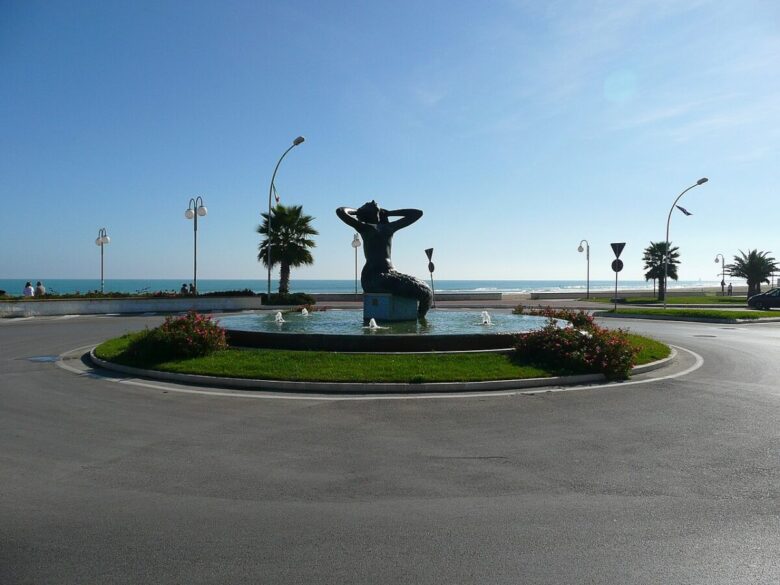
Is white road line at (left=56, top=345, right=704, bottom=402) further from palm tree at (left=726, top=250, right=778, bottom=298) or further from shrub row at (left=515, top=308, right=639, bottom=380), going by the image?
palm tree at (left=726, top=250, right=778, bottom=298)

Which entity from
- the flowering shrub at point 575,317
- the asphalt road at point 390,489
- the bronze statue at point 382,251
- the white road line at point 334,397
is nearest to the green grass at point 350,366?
the white road line at point 334,397

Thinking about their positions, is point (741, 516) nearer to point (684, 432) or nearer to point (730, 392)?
point (684, 432)

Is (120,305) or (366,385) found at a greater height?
(120,305)

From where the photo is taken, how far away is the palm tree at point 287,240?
129ft

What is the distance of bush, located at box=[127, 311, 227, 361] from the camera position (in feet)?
42.1

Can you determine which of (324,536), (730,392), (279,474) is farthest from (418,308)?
(324,536)

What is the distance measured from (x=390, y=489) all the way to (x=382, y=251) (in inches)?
515

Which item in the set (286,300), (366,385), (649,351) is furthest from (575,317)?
(286,300)

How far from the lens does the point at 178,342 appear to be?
1284 cm

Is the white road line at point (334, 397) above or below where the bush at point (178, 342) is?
below

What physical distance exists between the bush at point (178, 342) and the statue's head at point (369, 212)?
21.9ft

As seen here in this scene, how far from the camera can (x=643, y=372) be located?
1269 cm

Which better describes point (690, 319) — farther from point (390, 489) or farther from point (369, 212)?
point (390, 489)

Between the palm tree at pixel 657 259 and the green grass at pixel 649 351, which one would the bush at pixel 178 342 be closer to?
the green grass at pixel 649 351
